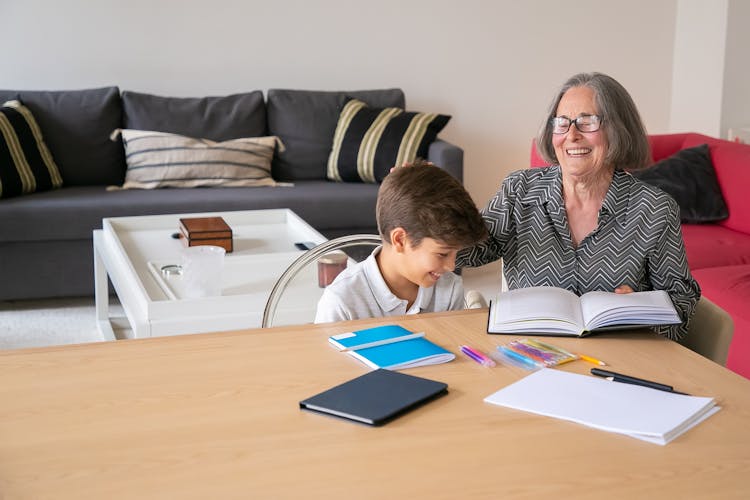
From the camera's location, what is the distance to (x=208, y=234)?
3.13m

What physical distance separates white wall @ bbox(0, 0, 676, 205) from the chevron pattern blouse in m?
3.04

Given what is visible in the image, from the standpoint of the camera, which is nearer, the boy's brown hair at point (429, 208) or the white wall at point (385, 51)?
the boy's brown hair at point (429, 208)

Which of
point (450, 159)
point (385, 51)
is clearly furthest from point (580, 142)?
point (385, 51)

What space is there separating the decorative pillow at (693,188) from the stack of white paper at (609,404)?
2.53 meters

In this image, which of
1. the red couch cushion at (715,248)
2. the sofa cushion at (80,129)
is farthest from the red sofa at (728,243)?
the sofa cushion at (80,129)

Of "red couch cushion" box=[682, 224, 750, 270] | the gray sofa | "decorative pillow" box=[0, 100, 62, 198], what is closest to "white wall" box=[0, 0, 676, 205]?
the gray sofa

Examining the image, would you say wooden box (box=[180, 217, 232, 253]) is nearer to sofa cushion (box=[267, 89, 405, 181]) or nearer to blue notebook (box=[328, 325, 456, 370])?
sofa cushion (box=[267, 89, 405, 181])

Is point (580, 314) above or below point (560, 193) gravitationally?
below

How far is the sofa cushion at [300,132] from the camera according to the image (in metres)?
4.68

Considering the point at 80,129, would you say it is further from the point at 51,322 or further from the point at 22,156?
the point at 51,322

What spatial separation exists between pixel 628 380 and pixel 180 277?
1705 mm

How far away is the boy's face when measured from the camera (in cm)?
179

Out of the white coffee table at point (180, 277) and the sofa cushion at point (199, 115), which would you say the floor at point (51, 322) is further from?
the sofa cushion at point (199, 115)

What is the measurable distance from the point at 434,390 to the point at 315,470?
0.29 m
